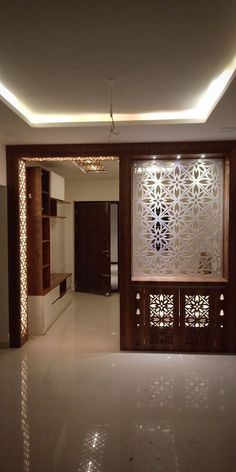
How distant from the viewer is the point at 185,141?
3.72 metres

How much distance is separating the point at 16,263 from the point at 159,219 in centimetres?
188

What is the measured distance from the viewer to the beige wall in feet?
22.9

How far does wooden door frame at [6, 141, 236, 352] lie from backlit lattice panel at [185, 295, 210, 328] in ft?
0.92

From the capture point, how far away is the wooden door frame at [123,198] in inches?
147

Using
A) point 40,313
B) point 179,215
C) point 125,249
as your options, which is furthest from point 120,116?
point 40,313

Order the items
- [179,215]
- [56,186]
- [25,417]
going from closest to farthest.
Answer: [25,417]
[179,215]
[56,186]

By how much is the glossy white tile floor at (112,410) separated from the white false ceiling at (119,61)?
99.0 inches

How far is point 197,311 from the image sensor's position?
3.86 metres

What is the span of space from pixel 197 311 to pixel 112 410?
1671 millimetres

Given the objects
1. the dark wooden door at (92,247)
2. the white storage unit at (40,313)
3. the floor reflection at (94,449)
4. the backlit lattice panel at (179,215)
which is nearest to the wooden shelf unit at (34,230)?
the white storage unit at (40,313)

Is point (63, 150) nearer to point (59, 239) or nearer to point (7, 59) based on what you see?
point (7, 59)

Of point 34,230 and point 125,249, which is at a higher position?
point 34,230

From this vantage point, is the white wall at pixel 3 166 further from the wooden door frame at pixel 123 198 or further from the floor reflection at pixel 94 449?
the floor reflection at pixel 94 449

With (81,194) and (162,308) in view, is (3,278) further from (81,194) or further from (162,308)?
(81,194)
